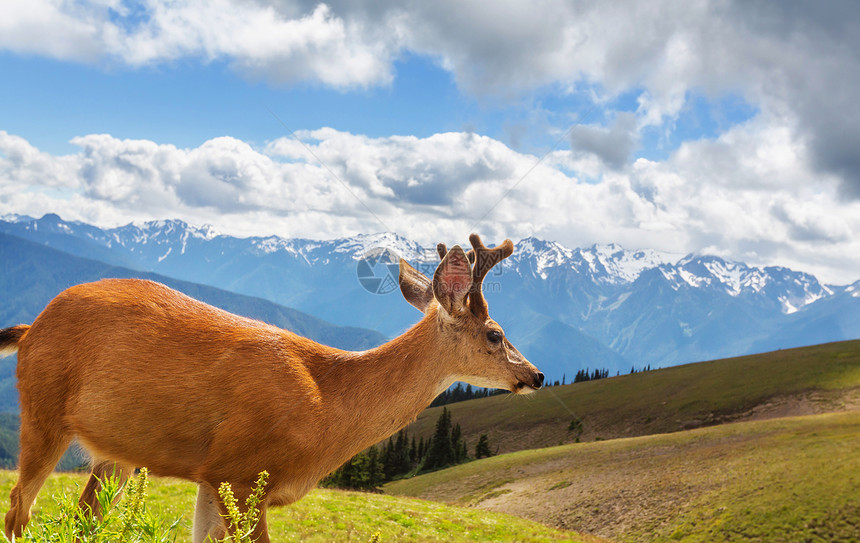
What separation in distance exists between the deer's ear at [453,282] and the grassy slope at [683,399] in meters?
85.9

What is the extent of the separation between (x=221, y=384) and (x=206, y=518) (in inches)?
54.2

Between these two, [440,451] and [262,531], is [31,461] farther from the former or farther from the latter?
[440,451]

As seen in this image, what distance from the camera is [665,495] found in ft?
146

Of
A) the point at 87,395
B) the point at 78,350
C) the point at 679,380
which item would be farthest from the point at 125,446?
the point at 679,380

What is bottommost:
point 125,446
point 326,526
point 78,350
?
point 326,526

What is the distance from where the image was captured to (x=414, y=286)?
710cm

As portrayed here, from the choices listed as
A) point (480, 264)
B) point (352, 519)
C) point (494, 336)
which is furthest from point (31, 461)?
point (352, 519)

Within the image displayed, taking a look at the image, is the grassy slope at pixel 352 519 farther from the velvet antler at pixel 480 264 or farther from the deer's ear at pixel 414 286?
the velvet antler at pixel 480 264

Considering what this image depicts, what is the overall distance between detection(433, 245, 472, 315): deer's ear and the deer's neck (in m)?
0.37

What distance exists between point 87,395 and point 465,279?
13.6 feet

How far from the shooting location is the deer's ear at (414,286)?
23.2 feet

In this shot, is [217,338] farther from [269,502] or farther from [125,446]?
[269,502]

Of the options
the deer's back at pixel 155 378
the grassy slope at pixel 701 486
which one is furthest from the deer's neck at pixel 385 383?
the grassy slope at pixel 701 486

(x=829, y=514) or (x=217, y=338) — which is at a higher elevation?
(x=217, y=338)
